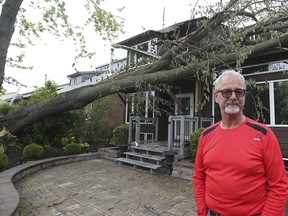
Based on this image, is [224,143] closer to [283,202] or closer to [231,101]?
[231,101]

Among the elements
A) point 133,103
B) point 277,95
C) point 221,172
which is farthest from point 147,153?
point 221,172

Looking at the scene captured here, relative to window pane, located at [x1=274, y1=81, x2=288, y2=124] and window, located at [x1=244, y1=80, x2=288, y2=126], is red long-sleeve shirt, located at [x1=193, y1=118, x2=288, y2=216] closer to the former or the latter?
window, located at [x1=244, y1=80, x2=288, y2=126]

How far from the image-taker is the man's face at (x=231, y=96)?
140cm

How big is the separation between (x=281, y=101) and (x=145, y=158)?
175 inches

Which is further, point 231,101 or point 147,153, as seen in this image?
point 147,153

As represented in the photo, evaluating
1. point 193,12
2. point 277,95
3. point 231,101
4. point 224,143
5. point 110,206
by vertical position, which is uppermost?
point 193,12

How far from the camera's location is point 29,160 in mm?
6223

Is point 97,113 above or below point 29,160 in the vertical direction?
above

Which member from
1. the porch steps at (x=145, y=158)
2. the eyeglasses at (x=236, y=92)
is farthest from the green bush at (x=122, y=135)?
the eyeglasses at (x=236, y=92)

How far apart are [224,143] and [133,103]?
6.56 meters

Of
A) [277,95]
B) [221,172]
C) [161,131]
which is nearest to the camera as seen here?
[221,172]

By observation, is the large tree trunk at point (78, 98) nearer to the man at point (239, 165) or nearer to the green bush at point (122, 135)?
the green bush at point (122, 135)

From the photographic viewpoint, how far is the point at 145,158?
6316 mm

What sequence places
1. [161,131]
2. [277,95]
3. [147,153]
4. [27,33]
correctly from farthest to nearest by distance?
[161,131]
[27,33]
[147,153]
[277,95]
